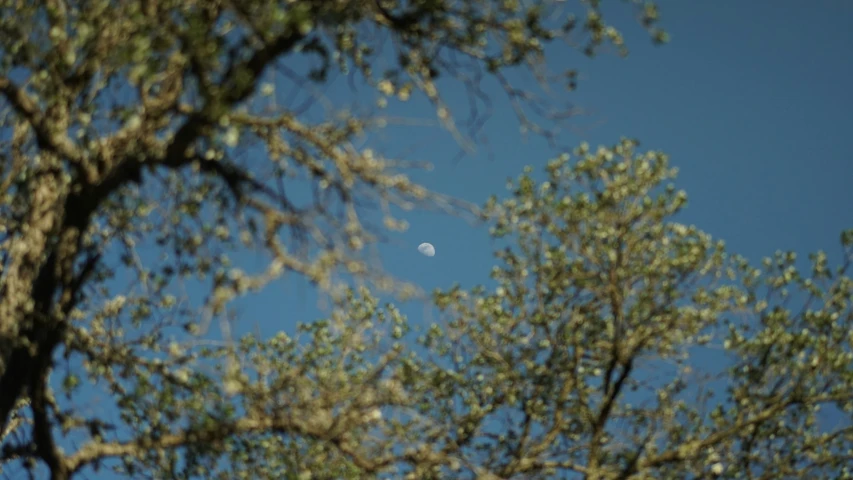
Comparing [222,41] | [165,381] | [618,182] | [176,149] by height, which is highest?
[618,182]

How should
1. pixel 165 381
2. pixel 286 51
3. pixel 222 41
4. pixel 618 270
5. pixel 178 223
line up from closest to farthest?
1. pixel 222 41
2. pixel 286 51
3. pixel 178 223
4. pixel 165 381
5. pixel 618 270

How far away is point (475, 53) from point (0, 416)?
21.4 ft

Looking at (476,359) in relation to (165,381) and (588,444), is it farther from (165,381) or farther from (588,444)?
(165,381)

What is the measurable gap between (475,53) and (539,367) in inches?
369

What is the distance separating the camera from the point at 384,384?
1131 centimetres

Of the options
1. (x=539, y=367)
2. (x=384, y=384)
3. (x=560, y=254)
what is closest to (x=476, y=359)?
(x=539, y=367)

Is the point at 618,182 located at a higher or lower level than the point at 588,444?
higher

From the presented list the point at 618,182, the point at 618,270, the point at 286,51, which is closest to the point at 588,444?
the point at 618,270

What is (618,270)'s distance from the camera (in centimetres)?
1830

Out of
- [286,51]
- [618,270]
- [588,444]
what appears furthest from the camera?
[618,270]

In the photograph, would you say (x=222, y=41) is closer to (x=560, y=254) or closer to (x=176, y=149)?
(x=176, y=149)

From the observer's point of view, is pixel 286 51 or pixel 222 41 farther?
pixel 286 51

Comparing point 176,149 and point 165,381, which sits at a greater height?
point 176,149

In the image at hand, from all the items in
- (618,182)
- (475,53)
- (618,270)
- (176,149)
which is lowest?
(176,149)
